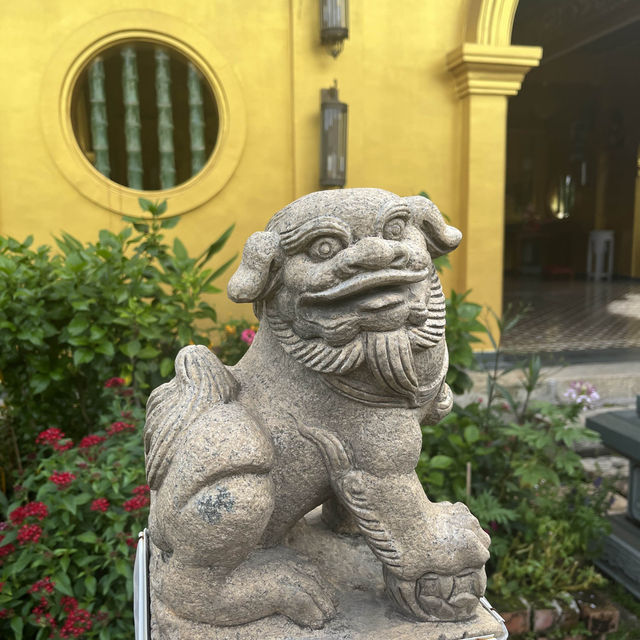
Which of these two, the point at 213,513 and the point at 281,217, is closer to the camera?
the point at 213,513

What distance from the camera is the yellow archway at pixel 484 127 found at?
4.80 metres

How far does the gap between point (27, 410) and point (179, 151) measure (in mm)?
2923

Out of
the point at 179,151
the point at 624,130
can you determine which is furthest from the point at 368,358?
the point at 624,130

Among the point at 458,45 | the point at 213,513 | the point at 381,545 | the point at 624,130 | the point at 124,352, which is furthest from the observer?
→ the point at 624,130

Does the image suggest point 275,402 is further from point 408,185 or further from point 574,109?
point 574,109

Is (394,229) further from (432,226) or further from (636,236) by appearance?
(636,236)

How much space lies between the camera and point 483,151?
16.4 feet

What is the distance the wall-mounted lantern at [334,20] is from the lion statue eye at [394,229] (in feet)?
11.9

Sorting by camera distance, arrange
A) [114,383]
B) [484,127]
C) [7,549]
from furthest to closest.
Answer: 1. [484,127]
2. [114,383]
3. [7,549]

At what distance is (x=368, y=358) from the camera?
1355 mm

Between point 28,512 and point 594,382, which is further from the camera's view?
point 594,382

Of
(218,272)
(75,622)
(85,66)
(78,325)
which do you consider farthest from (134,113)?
(75,622)

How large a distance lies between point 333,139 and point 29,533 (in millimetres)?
3557

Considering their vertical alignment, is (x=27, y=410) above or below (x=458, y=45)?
below
